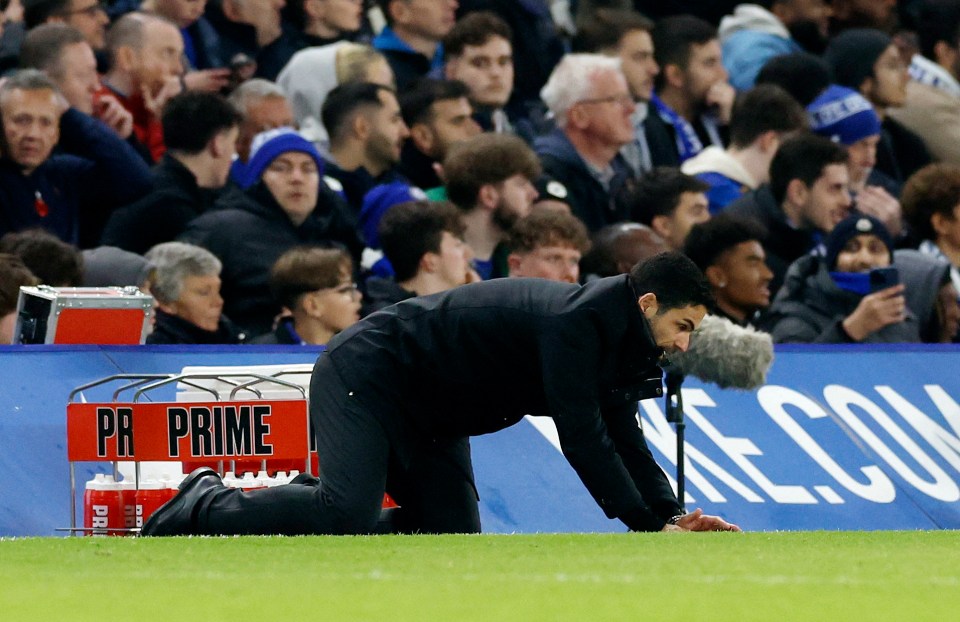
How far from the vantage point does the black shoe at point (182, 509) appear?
8602 millimetres

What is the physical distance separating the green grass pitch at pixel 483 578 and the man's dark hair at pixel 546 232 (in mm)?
4002

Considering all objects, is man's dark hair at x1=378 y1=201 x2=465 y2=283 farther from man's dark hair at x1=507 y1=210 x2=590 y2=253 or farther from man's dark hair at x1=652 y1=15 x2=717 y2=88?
man's dark hair at x1=652 y1=15 x2=717 y2=88

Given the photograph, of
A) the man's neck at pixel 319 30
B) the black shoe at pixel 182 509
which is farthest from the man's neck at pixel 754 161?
the black shoe at pixel 182 509

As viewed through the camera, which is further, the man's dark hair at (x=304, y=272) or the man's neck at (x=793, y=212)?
the man's neck at (x=793, y=212)

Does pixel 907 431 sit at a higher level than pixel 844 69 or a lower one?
lower

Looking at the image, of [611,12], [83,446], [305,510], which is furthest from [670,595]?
[611,12]

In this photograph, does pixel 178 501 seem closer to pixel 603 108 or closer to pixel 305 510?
pixel 305 510

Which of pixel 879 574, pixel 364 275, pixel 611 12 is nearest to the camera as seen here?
pixel 879 574

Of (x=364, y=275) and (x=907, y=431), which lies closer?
(x=907, y=431)

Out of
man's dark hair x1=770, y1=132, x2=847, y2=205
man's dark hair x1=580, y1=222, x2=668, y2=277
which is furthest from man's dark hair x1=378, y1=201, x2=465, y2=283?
man's dark hair x1=770, y1=132, x2=847, y2=205

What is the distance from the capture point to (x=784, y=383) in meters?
11.2

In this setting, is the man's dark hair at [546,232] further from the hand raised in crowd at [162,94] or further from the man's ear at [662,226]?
the hand raised in crowd at [162,94]

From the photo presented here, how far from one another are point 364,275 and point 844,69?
5858 mm

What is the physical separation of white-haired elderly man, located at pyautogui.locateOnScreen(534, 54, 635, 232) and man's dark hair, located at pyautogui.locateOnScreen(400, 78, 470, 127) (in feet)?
2.27
